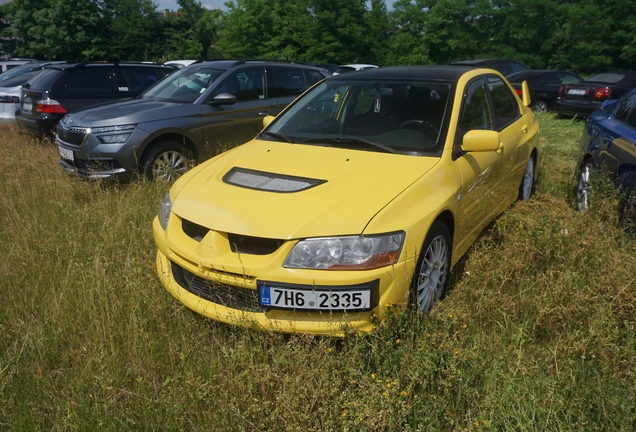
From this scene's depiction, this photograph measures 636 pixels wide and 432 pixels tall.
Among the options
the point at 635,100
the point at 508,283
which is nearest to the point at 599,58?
the point at 635,100

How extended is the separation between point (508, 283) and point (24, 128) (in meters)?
8.55

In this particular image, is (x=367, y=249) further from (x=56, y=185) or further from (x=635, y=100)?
(x=56, y=185)

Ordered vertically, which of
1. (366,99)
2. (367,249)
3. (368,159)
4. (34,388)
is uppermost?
(366,99)

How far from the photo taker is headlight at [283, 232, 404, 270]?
9.75 feet

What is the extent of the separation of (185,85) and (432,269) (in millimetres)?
5267

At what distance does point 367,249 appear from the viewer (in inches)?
118

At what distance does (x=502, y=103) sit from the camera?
5234 millimetres

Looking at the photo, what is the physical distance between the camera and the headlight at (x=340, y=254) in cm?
297

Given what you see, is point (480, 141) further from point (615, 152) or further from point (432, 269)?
point (615, 152)

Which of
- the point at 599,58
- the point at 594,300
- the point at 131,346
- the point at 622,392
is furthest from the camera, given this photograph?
the point at 599,58

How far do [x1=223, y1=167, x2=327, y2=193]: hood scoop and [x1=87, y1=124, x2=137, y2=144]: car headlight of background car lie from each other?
3.31 m

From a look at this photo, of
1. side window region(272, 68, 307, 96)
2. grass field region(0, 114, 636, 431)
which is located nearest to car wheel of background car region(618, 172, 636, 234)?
grass field region(0, 114, 636, 431)

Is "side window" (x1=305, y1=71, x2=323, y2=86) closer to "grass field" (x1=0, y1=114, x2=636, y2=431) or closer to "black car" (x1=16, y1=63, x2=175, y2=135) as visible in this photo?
"black car" (x1=16, y1=63, x2=175, y2=135)

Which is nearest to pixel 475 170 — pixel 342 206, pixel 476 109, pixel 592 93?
pixel 476 109
